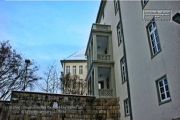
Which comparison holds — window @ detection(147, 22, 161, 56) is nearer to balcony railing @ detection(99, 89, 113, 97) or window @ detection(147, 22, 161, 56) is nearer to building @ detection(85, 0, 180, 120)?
building @ detection(85, 0, 180, 120)

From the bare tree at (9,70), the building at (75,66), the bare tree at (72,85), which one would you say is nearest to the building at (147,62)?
the bare tree at (9,70)

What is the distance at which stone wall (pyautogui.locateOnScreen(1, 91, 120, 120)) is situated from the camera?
9.95 m

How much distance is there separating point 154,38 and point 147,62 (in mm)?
1172

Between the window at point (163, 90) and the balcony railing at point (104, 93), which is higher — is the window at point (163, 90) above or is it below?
below

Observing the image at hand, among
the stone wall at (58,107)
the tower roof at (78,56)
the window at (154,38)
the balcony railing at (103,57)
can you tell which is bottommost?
the stone wall at (58,107)

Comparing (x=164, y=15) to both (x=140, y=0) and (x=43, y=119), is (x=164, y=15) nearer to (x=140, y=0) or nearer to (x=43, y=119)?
(x=140, y=0)

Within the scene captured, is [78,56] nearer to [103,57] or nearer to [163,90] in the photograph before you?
[103,57]

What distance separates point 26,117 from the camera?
389 inches

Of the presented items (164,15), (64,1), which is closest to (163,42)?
(164,15)

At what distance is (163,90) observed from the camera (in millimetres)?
6637

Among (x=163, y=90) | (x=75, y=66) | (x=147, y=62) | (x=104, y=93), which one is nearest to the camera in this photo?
(x=163, y=90)

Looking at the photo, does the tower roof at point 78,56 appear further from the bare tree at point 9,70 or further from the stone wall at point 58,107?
Answer: the stone wall at point 58,107

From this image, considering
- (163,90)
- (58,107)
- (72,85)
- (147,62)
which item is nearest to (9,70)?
(58,107)

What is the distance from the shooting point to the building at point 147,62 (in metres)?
5.92
